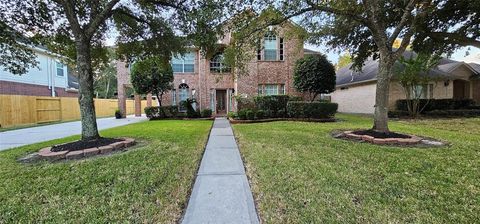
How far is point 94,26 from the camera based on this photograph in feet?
18.4

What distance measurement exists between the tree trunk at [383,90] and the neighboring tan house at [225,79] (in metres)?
9.68

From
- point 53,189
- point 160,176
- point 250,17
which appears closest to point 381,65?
point 250,17

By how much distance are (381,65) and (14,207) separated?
27.1 feet

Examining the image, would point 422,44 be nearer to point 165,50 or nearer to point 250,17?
point 250,17

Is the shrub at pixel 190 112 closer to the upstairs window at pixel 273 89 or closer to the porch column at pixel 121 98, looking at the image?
the upstairs window at pixel 273 89

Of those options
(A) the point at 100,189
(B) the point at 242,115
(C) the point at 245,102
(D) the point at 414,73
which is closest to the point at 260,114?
(B) the point at 242,115

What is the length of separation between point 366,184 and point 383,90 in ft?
14.8

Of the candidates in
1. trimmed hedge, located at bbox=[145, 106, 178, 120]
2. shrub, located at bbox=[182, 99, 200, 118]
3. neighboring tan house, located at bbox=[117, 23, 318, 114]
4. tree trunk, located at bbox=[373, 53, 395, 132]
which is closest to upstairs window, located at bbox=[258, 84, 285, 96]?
neighboring tan house, located at bbox=[117, 23, 318, 114]

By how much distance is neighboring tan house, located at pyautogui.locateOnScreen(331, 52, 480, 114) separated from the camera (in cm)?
1641

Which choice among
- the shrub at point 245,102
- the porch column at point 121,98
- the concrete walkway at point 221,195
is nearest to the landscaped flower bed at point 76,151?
the concrete walkway at point 221,195

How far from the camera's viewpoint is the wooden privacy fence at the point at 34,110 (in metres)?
13.0

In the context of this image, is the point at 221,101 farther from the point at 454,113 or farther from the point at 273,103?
the point at 454,113

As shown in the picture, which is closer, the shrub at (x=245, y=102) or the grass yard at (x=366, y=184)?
the grass yard at (x=366, y=184)

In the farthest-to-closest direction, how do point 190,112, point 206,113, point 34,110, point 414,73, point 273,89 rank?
point 273,89 → point 206,113 → point 190,112 → point 34,110 → point 414,73
